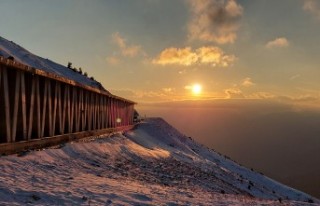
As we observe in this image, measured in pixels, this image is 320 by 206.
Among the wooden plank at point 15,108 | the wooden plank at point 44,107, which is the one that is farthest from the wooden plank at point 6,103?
the wooden plank at point 44,107

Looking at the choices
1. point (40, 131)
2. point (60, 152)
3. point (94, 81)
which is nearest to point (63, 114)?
point (40, 131)

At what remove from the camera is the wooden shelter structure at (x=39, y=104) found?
52.0 ft

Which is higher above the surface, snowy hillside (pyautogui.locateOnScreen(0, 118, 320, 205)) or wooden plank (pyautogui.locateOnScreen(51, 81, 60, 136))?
wooden plank (pyautogui.locateOnScreen(51, 81, 60, 136))

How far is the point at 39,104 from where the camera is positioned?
19.1 metres

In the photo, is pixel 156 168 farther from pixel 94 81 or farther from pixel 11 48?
pixel 94 81

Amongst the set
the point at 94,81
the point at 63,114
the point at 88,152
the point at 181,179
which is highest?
the point at 94,81

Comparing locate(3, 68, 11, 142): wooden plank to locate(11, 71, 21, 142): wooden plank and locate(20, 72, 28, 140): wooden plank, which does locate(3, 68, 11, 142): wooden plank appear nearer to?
locate(11, 71, 21, 142): wooden plank

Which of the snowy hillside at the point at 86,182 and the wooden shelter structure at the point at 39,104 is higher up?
the wooden shelter structure at the point at 39,104

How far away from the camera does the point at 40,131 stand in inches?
757

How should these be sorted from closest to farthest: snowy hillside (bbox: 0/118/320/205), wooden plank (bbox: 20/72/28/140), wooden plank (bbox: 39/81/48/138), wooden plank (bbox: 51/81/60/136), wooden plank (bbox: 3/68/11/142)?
snowy hillside (bbox: 0/118/320/205), wooden plank (bbox: 3/68/11/142), wooden plank (bbox: 20/72/28/140), wooden plank (bbox: 39/81/48/138), wooden plank (bbox: 51/81/60/136)

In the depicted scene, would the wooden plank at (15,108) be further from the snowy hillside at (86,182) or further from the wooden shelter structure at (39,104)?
the snowy hillside at (86,182)

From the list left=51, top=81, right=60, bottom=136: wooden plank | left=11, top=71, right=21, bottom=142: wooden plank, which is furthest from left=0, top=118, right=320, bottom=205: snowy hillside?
left=51, top=81, right=60, bottom=136: wooden plank

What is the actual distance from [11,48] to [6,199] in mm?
25340

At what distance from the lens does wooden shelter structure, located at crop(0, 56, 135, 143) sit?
15.9m
